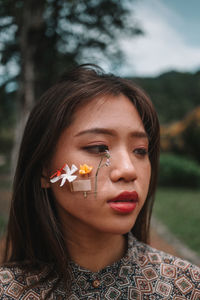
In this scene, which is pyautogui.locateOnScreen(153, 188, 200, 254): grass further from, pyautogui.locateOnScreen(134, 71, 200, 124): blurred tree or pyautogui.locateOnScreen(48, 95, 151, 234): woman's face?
pyautogui.locateOnScreen(134, 71, 200, 124): blurred tree

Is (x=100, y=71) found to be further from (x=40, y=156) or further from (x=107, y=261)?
(x=107, y=261)

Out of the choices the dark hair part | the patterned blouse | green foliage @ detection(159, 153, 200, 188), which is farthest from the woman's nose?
green foliage @ detection(159, 153, 200, 188)

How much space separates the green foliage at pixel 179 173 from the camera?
1254 centimetres

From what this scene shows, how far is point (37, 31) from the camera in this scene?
5836mm

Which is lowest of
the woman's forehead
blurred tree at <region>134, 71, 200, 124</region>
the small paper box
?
the small paper box

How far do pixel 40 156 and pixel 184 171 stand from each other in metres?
11.7

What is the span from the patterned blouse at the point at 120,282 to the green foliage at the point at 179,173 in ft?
37.3

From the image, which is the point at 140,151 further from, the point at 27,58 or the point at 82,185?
the point at 27,58

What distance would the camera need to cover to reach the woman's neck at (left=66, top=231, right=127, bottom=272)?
1.68 metres

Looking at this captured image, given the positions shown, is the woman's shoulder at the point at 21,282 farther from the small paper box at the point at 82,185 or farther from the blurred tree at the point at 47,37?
the blurred tree at the point at 47,37

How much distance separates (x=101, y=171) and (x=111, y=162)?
74 millimetres

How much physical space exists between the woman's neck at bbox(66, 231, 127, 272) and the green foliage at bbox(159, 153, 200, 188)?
11.5 metres

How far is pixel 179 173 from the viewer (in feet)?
41.8

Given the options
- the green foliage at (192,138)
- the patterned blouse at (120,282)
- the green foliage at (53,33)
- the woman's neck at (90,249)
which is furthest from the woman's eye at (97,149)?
the green foliage at (192,138)
